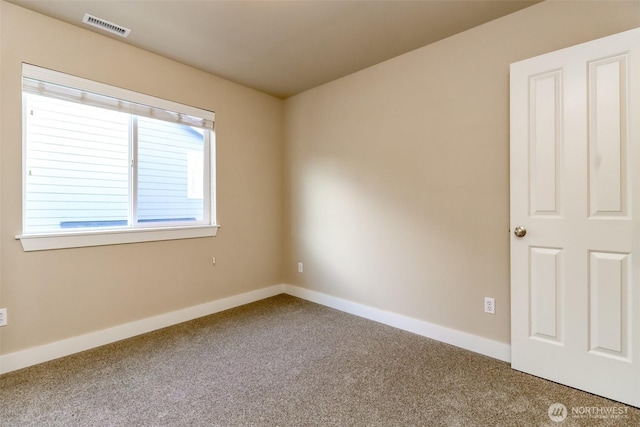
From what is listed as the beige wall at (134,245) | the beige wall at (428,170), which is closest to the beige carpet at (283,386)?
the beige wall at (134,245)

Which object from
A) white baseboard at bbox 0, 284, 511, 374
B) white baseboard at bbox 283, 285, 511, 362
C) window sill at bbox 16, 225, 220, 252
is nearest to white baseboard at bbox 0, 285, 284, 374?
white baseboard at bbox 0, 284, 511, 374

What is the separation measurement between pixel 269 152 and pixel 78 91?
187 cm

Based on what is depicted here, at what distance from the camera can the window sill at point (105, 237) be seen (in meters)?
2.07

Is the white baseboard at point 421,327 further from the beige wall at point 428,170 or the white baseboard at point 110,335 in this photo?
the white baseboard at point 110,335

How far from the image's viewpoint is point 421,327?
100 inches

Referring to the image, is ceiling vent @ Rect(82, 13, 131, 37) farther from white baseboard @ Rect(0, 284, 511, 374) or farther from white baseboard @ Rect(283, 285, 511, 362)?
white baseboard @ Rect(283, 285, 511, 362)

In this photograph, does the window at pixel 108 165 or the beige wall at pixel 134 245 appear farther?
the window at pixel 108 165

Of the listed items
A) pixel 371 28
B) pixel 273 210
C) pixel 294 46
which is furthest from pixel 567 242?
pixel 273 210

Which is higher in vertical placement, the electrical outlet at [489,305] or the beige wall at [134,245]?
the beige wall at [134,245]

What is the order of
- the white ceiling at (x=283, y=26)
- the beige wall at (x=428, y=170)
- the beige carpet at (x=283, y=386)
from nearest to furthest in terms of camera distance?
the beige carpet at (x=283, y=386) < the white ceiling at (x=283, y=26) < the beige wall at (x=428, y=170)

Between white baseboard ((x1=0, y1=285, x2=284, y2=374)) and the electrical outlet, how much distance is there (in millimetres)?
2409

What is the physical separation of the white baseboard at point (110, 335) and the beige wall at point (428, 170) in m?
1.01

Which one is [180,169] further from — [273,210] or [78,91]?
[273,210]

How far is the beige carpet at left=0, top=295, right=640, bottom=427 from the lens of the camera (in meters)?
1.53
